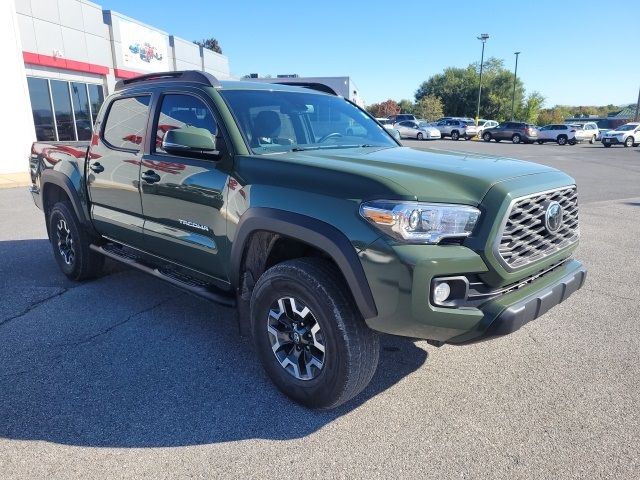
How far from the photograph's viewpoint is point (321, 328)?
271 cm

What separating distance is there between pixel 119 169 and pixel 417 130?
3645 centimetres

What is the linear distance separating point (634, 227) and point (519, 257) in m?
6.58

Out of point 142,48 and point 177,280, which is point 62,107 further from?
point 177,280

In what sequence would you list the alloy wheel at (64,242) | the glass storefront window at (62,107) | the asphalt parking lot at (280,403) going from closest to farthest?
the asphalt parking lot at (280,403) < the alloy wheel at (64,242) < the glass storefront window at (62,107)

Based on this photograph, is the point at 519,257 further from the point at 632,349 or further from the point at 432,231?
the point at 632,349

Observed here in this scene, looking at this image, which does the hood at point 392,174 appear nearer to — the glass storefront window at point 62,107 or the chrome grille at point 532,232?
the chrome grille at point 532,232

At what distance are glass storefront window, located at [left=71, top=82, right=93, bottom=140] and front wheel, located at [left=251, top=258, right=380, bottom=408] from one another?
19.0 m

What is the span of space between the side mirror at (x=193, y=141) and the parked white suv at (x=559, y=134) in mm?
37294

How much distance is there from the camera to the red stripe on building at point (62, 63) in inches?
646

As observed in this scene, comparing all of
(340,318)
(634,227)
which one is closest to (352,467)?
(340,318)

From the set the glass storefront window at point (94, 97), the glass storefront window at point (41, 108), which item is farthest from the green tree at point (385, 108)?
the glass storefront window at point (41, 108)

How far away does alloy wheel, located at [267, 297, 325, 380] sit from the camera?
2.82 meters

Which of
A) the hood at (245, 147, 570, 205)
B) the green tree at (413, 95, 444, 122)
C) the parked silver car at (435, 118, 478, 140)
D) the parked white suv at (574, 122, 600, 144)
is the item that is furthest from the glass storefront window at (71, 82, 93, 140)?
Result: the green tree at (413, 95, 444, 122)

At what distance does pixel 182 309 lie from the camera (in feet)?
14.6
